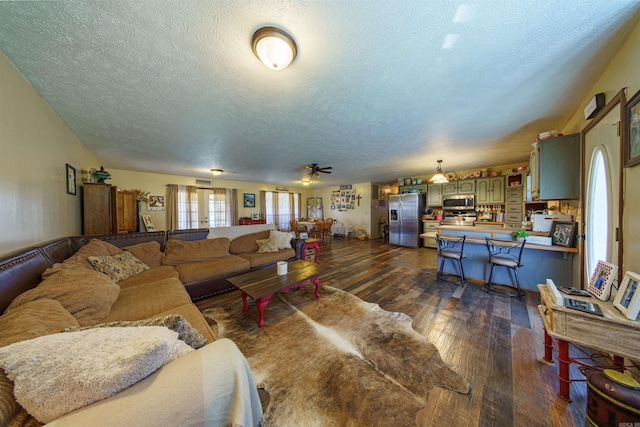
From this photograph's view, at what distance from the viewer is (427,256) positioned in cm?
496

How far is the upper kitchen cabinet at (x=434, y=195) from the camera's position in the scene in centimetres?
592

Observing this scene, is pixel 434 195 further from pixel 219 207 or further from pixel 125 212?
pixel 125 212

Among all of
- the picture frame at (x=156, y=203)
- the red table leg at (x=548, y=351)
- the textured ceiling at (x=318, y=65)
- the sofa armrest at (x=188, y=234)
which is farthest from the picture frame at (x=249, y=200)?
the red table leg at (x=548, y=351)

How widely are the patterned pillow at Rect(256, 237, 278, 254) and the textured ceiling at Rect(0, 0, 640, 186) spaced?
72.3 inches

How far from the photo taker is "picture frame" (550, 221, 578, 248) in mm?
2365

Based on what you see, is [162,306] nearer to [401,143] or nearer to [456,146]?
[401,143]

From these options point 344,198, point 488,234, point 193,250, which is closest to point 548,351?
point 488,234

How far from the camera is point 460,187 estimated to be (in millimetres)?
5578

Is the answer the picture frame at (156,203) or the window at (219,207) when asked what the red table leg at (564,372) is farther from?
the picture frame at (156,203)

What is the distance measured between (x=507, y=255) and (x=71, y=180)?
245 inches

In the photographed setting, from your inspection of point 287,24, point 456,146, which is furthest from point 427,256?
point 287,24

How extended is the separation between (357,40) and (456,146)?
121 inches

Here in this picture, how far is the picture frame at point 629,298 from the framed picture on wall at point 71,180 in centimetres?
536

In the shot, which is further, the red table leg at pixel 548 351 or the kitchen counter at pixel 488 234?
the kitchen counter at pixel 488 234
